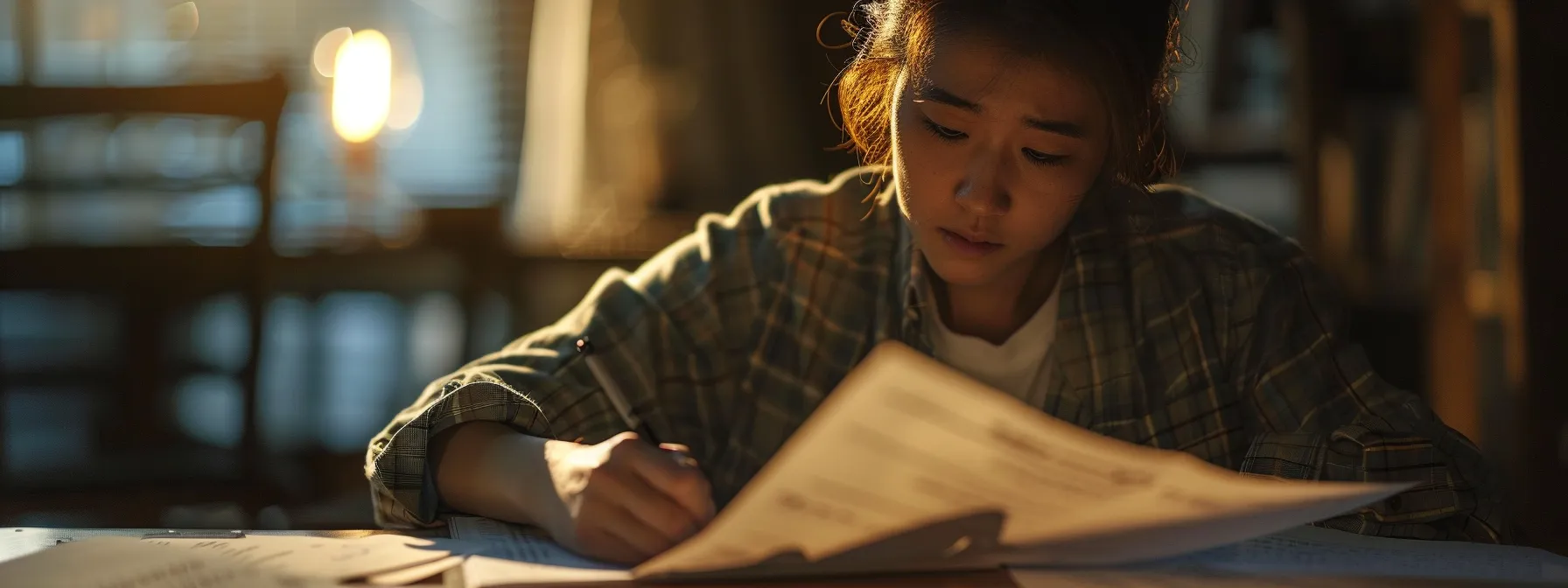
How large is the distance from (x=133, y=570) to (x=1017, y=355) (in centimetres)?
59

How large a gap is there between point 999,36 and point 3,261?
4.39 feet

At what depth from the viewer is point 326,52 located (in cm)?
341

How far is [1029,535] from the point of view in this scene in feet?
1.54

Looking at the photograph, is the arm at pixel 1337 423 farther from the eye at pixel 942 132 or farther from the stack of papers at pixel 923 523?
the eye at pixel 942 132

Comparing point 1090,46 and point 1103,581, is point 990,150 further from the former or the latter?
→ point 1103,581

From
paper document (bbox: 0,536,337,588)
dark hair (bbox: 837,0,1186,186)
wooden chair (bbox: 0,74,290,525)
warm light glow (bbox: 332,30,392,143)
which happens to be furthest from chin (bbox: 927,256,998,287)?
warm light glow (bbox: 332,30,392,143)

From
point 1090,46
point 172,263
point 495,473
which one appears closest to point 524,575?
point 495,473

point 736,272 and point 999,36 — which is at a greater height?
point 999,36

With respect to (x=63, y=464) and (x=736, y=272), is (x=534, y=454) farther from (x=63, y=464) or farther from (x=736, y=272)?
(x=63, y=464)

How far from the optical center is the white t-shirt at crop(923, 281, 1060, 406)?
876 millimetres

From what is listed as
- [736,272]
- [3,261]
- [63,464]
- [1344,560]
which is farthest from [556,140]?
[1344,560]

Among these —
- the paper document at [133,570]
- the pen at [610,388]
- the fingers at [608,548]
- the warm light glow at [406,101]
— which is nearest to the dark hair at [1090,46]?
the pen at [610,388]

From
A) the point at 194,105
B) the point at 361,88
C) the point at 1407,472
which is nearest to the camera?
the point at 1407,472

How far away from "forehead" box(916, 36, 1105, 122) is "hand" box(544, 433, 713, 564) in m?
0.29
